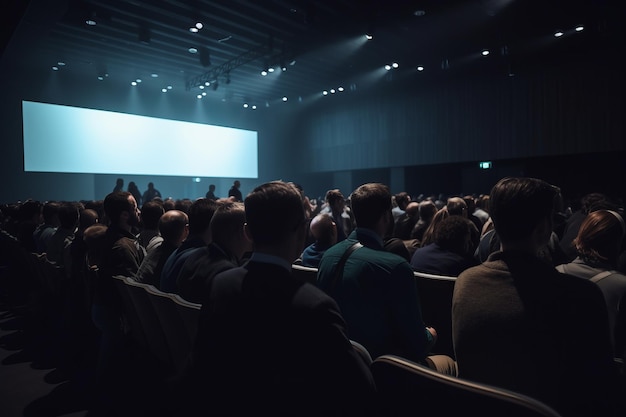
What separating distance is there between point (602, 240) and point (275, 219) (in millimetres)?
1739

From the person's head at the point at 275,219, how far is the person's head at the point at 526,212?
2.56 ft

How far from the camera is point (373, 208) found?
6.98ft

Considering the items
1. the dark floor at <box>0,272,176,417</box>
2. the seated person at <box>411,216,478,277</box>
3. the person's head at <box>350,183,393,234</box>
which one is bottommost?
the dark floor at <box>0,272,176,417</box>

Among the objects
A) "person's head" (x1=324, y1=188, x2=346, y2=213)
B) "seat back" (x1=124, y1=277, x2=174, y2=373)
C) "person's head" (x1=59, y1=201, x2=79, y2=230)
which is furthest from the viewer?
"person's head" (x1=324, y1=188, x2=346, y2=213)

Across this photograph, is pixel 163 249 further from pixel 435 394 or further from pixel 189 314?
pixel 435 394

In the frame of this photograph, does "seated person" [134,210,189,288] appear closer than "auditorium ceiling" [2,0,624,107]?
Yes

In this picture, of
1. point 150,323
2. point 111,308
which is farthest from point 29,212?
point 150,323

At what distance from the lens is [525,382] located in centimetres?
128

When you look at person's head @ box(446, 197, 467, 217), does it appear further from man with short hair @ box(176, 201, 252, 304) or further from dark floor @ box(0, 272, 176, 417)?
dark floor @ box(0, 272, 176, 417)

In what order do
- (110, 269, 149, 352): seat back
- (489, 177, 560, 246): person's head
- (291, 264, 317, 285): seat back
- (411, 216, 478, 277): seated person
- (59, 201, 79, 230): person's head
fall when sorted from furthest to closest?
(59, 201, 79, 230): person's head → (411, 216, 478, 277): seated person → (291, 264, 317, 285): seat back → (110, 269, 149, 352): seat back → (489, 177, 560, 246): person's head

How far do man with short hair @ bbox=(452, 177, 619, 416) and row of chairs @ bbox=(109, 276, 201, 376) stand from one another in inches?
41.1

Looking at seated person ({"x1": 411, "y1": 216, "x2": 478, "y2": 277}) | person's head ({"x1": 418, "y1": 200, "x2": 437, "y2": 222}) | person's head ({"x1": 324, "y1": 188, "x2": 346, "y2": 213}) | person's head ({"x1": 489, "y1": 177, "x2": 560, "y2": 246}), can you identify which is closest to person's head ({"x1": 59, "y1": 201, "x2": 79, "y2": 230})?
person's head ({"x1": 324, "y1": 188, "x2": 346, "y2": 213})

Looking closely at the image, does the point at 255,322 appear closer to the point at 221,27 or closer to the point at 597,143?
the point at 221,27

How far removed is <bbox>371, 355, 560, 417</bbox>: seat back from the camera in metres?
0.75
